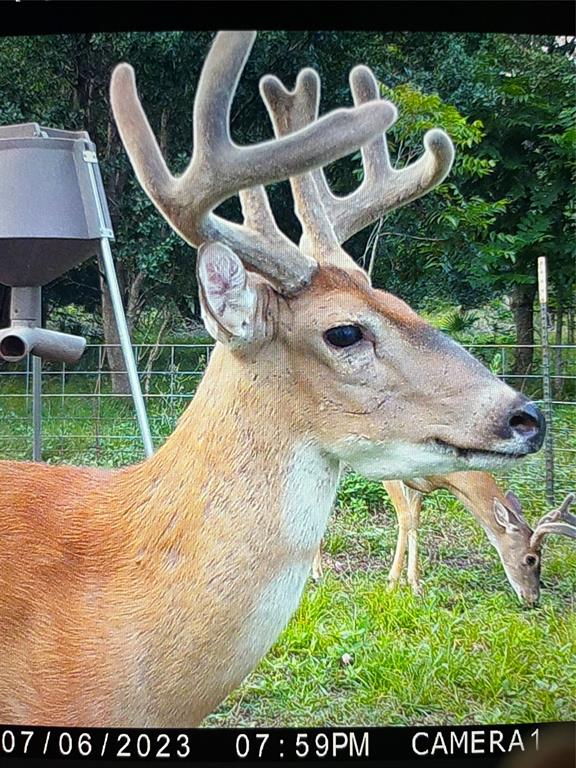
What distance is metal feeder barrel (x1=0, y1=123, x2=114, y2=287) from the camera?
6.60 ft

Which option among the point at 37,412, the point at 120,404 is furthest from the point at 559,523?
the point at 37,412

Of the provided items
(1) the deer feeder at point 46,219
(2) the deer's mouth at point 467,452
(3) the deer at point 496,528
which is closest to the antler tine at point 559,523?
(3) the deer at point 496,528

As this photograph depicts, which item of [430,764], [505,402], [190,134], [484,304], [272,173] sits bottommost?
[430,764]

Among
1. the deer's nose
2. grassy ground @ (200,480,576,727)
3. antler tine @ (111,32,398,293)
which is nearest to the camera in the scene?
antler tine @ (111,32,398,293)

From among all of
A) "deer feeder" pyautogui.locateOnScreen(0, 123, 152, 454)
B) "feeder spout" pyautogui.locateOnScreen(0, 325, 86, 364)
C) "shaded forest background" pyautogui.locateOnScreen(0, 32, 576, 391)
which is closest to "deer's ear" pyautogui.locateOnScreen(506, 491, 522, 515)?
"shaded forest background" pyautogui.locateOnScreen(0, 32, 576, 391)

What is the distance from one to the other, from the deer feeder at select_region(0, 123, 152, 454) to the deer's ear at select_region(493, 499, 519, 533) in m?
0.78

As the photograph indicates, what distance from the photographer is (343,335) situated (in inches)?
68.4

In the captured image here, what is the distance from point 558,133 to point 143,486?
1220 millimetres

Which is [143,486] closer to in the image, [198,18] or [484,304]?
[484,304]

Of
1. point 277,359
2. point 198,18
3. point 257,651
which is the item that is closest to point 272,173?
point 277,359

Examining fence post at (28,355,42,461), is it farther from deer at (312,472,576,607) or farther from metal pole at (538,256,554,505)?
metal pole at (538,256,554,505)

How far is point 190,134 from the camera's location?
190 centimetres

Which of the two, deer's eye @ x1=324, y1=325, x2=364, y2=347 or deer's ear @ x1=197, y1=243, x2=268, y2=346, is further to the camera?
deer's eye @ x1=324, y1=325, x2=364, y2=347

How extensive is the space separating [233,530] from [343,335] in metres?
0.43
